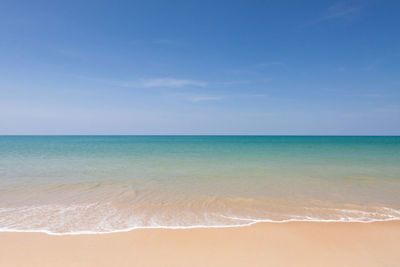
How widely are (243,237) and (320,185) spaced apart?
→ 6.81 m

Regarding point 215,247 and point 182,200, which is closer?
point 215,247

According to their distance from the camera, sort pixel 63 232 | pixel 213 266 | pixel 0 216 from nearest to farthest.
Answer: pixel 213 266, pixel 63 232, pixel 0 216

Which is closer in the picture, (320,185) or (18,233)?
(18,233)

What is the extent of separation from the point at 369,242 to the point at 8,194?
36.3 feet

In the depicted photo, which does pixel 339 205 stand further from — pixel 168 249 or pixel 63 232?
pixel 63 232

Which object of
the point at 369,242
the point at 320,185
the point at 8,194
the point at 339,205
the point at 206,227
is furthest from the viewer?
the point at 320,185

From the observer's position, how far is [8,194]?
7.57m

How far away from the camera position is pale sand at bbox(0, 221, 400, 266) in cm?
357

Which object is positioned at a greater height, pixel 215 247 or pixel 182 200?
pixel 215 247

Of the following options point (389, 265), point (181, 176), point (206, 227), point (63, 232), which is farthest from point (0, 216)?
point (389, 265)

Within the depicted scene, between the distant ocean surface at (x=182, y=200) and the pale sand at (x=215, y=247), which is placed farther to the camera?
the distant ocean surface at (x=182, y=200)

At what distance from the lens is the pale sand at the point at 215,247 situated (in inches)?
140

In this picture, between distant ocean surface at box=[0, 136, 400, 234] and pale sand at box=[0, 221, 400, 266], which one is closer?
pale sand at box=[0, 221, 400, 266]

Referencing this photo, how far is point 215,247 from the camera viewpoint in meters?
4.02
